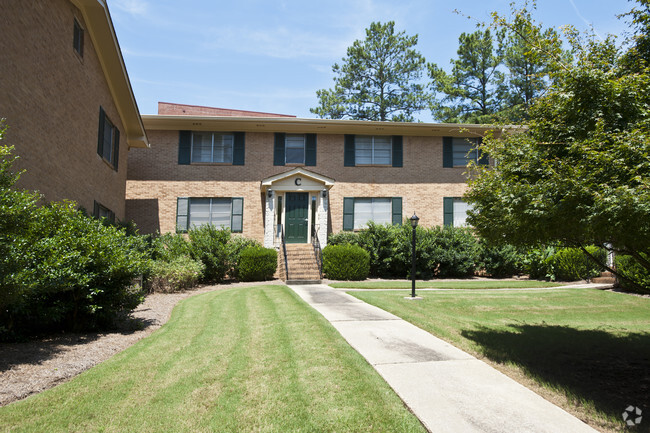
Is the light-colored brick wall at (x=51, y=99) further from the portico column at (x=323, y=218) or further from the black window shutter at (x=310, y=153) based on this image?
the black window shutter at (x=310, y=153)

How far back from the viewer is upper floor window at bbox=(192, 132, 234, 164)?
19.3m

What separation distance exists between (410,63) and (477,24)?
32.1 m

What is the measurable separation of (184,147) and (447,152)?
1162cm

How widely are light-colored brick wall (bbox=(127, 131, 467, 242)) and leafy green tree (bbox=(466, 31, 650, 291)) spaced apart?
43.8ft

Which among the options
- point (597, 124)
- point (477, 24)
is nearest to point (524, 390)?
point (597, 124)

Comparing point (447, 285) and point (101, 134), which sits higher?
point (101, 134)

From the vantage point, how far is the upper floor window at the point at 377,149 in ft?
65.9

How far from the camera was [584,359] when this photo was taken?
6488 mm

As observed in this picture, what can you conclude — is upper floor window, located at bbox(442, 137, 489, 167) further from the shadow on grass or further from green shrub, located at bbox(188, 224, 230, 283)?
the shadow on grass

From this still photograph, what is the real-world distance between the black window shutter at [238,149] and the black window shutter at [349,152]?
14.5ft

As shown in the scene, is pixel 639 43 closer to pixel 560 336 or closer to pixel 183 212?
pixel 560 336

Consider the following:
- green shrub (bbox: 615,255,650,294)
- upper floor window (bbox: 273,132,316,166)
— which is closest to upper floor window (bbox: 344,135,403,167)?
upper floor window (bbox: 273,132,316,166)

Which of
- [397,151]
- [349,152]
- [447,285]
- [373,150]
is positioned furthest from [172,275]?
[397,151]

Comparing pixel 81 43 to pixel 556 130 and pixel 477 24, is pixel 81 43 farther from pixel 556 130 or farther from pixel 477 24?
pixel 556 130
